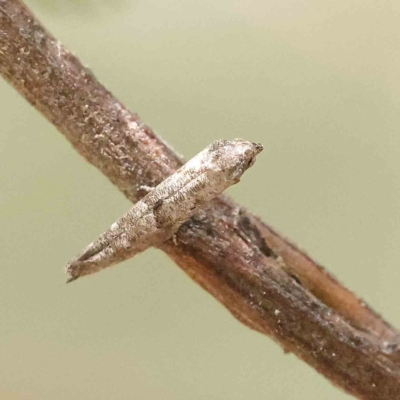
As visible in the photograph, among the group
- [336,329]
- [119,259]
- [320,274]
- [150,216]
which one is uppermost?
[320,274]

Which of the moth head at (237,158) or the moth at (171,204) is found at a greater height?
the moth head at (237,158)

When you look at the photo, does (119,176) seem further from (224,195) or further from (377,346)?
(377,346)

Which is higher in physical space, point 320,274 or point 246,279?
point 320,274

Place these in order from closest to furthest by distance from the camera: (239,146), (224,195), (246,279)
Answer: (239,146)
(246,279)
(224,195)

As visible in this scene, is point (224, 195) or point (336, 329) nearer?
point (336, 329)

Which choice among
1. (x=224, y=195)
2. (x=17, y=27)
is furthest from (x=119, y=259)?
(x=17, y=27)

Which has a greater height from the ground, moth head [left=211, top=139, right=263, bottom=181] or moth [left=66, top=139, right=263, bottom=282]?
moth head [left=211, top=139, right=263, bottom=181]

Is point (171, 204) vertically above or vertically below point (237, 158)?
below

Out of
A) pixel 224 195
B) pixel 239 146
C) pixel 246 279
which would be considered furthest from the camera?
pixel 224 195
